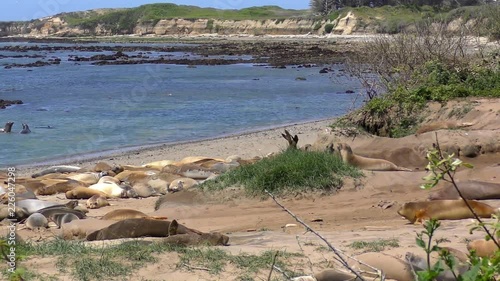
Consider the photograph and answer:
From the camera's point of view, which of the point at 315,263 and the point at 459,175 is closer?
the point at 315,263

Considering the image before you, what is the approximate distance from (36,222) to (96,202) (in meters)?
2.05

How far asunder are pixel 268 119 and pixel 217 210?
14.0m

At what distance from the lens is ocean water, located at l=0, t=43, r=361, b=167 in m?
19.2

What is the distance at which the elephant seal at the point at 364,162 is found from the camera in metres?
10.4

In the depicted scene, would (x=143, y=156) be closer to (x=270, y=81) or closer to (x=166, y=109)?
(x=166, y=109)

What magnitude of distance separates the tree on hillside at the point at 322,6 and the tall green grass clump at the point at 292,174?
3179 inches

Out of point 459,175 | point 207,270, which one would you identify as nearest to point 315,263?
point 207,270

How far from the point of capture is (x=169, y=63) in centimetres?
5103

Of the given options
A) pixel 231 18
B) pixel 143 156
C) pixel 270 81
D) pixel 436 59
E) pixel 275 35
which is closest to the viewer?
pixel 436 59

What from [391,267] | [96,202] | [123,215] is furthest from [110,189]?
[391,267]

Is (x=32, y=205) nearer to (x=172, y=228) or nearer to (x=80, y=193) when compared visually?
(x=80, y=193)

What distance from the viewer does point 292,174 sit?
9477mm

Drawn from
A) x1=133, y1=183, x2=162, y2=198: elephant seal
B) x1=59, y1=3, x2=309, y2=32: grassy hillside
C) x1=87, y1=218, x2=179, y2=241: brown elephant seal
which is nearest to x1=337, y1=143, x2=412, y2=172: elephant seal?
x1=133, y1=183, x2=162, y2=198: elephant seal

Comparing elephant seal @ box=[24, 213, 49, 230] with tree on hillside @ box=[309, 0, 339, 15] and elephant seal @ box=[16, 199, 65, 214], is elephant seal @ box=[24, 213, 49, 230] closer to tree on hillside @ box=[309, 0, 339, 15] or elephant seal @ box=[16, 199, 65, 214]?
elephant seal @ box=[16, 199, 65, 214]
